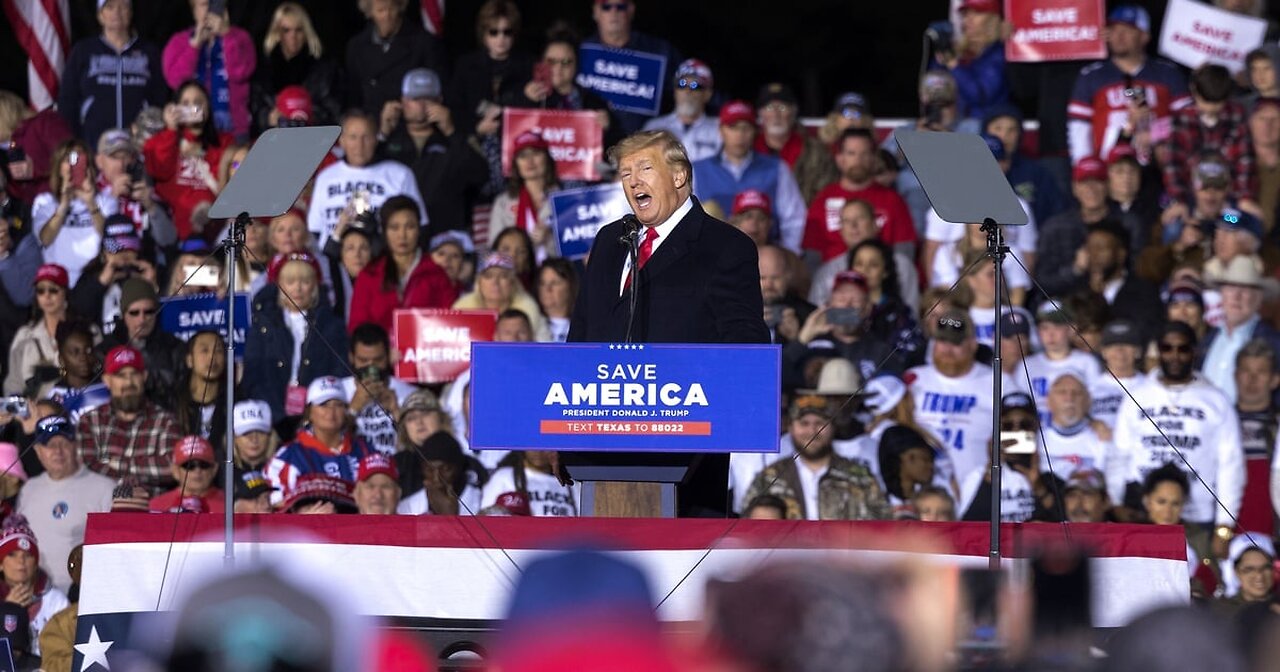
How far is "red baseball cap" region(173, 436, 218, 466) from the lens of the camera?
918cm

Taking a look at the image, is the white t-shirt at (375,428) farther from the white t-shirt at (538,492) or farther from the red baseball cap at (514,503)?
the red baseball cap at (514,503)

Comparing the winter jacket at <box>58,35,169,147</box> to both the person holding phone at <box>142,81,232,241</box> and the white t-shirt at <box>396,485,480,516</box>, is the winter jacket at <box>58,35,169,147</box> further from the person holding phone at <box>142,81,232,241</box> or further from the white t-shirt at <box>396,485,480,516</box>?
the white t-shirt at <box>396,485,480,516</box>

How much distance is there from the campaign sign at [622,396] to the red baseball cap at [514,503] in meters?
3.02

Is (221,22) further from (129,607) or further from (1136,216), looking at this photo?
(129,607)

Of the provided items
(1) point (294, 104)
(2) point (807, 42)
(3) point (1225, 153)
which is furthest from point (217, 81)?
(2) point (807, 42)

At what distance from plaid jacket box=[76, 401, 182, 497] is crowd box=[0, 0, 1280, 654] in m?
0.01

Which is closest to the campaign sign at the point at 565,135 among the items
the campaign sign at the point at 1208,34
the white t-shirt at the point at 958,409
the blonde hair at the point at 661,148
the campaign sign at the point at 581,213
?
the campaign sign at the point at 581,213

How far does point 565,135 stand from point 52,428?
3.84 m

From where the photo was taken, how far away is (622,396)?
5789 mm

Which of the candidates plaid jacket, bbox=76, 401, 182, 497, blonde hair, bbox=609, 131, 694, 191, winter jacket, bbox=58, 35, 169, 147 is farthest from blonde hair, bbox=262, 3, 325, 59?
blonde hair, bbox=609, 131, 694, 191

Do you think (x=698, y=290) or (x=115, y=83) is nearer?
(x=698, y=290)

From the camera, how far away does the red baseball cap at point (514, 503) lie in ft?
28.9

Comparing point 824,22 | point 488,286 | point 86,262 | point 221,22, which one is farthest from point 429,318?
point 824,22

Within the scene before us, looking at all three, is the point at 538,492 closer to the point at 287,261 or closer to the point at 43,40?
the point at 287,261
